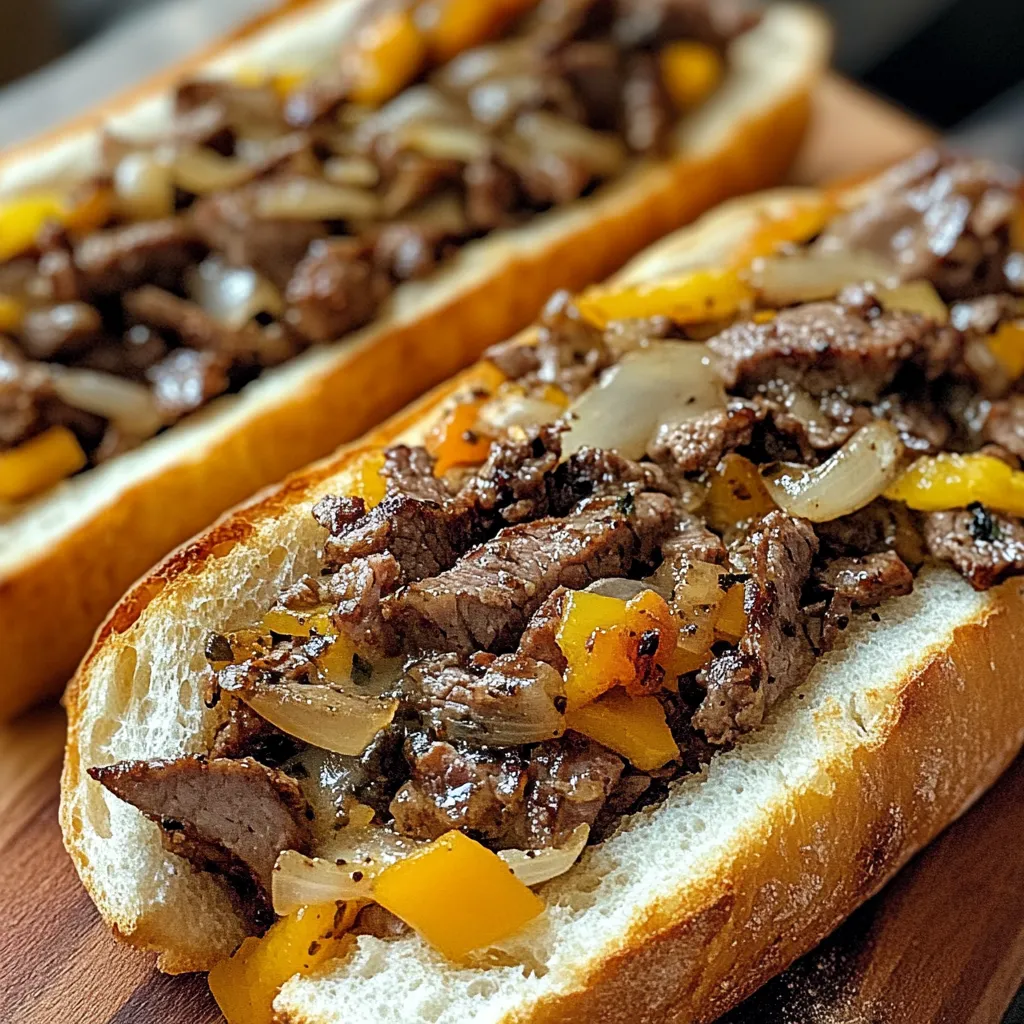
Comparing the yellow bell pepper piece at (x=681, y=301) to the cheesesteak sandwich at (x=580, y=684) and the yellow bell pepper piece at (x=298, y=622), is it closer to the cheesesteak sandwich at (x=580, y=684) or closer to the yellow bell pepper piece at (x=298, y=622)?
the cheesesteak sandwich at (x=580, y=684)

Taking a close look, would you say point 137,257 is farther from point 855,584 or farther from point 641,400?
point 855,584

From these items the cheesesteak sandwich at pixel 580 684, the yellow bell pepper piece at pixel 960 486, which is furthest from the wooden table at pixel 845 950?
the yellow bell pepper piece at pixel 960 486

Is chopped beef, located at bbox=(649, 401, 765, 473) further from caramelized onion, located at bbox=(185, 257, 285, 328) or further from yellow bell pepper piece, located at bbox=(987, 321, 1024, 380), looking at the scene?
caramelized onion, located at bbox=(185, 257, 285, 328)

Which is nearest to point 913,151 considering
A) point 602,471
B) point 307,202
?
point 307,202

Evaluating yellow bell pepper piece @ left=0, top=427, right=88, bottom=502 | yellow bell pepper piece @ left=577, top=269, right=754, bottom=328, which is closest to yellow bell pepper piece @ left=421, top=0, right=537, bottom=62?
yellow bell pepper piece @ left=577, top=269, right=754, bottom=328

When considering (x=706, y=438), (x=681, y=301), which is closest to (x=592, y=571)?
(x=706, y=438)

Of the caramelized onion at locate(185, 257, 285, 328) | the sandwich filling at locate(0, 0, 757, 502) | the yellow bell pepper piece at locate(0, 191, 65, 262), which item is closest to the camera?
the sandwich filling at locate(0, 0, 757, 502)

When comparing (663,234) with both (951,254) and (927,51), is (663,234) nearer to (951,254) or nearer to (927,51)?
(951,254)
